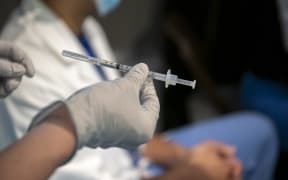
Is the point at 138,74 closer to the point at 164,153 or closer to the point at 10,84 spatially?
the point at 10,84

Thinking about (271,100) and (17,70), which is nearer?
(17,70)

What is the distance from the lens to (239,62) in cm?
163

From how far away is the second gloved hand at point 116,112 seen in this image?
1.93ft

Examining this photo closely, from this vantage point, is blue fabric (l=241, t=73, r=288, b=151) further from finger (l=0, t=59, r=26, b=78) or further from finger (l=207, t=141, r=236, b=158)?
finger (l=0, t=59, r=26, b=78)

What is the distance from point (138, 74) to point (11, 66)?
0.57 ft

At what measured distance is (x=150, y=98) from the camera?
24.6 inches

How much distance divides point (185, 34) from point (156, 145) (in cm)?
47

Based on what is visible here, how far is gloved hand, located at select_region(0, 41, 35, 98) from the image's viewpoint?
671mm

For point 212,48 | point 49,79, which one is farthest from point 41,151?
point 212,48

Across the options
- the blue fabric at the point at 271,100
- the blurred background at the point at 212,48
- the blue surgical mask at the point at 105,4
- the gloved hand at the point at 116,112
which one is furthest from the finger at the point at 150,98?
the blue fabric at the point at 271,100

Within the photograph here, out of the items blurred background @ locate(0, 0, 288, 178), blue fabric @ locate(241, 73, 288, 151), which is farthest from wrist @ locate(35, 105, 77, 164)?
blue fabric @ locate(241, 73, 288, 151)

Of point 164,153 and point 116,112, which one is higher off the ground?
point 164,153

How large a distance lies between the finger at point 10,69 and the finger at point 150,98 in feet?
0.56

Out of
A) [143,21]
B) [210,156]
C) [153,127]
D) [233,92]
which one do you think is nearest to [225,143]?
[210,156]
